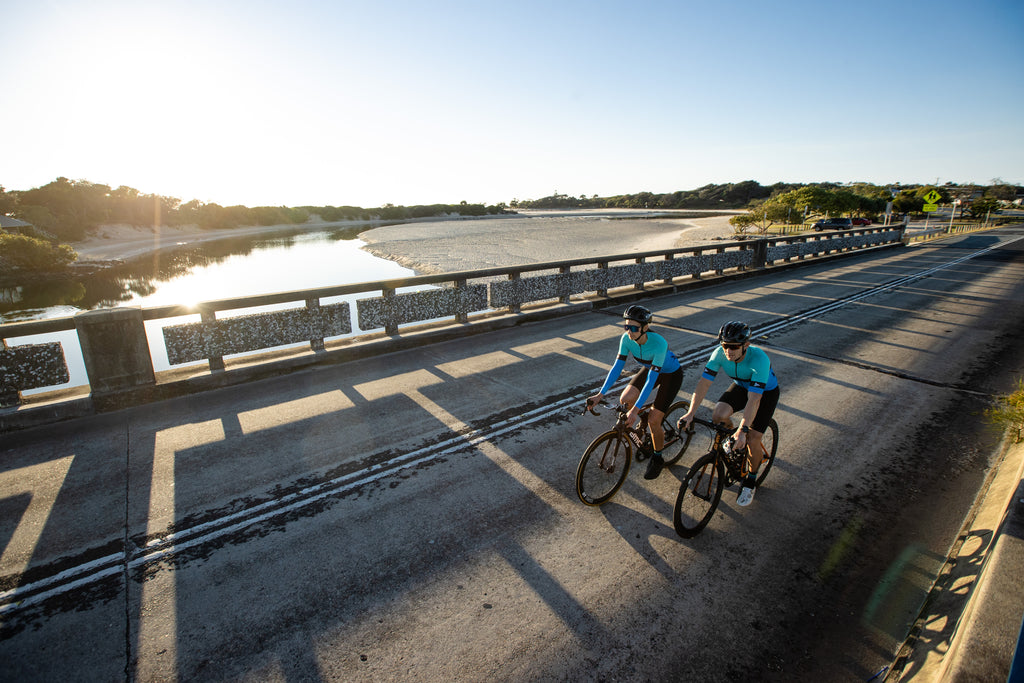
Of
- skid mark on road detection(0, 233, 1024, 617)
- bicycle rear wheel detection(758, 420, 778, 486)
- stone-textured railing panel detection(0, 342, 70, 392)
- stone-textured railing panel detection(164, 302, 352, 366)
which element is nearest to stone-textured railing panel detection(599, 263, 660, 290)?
skid mark on road detection(0, 233, 1024, 617)

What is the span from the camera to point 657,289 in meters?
15.8

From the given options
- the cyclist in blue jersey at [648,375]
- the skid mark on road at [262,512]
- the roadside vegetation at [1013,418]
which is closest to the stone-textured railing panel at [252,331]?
the skid mark on road at [262,512]

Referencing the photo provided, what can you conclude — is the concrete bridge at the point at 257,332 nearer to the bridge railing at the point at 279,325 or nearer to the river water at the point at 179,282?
the bridge railing at the point at 279,325

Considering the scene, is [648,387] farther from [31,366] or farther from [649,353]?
[31,366]

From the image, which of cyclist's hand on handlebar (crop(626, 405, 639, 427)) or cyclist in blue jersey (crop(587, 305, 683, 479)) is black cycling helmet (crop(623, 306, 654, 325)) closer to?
cyclist in blue jersey (crop(587, 305, 683, 479))

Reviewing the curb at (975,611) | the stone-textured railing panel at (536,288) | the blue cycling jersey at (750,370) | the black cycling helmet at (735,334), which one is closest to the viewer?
the curb at (975,611)

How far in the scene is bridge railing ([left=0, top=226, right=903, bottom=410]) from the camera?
6.81 m

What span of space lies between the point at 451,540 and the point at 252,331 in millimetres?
6034

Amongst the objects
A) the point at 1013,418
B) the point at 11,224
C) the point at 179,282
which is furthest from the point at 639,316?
the point at 11,224

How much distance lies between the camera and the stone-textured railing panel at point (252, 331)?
309 inches

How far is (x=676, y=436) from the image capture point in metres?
5.62

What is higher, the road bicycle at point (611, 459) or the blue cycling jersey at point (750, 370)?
the blue cycling jersey at point (750, 370)

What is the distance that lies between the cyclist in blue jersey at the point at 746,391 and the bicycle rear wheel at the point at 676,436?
0.84 meters

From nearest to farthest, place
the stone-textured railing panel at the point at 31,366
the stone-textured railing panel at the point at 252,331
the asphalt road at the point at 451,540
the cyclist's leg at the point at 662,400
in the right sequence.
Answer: the asphalt road at the point at 451,540
the cyclist's leg at the point at 662,400
the stone-textured railing panel at the point at 31,366
the stone-textured railing panel at the point at 252,331
